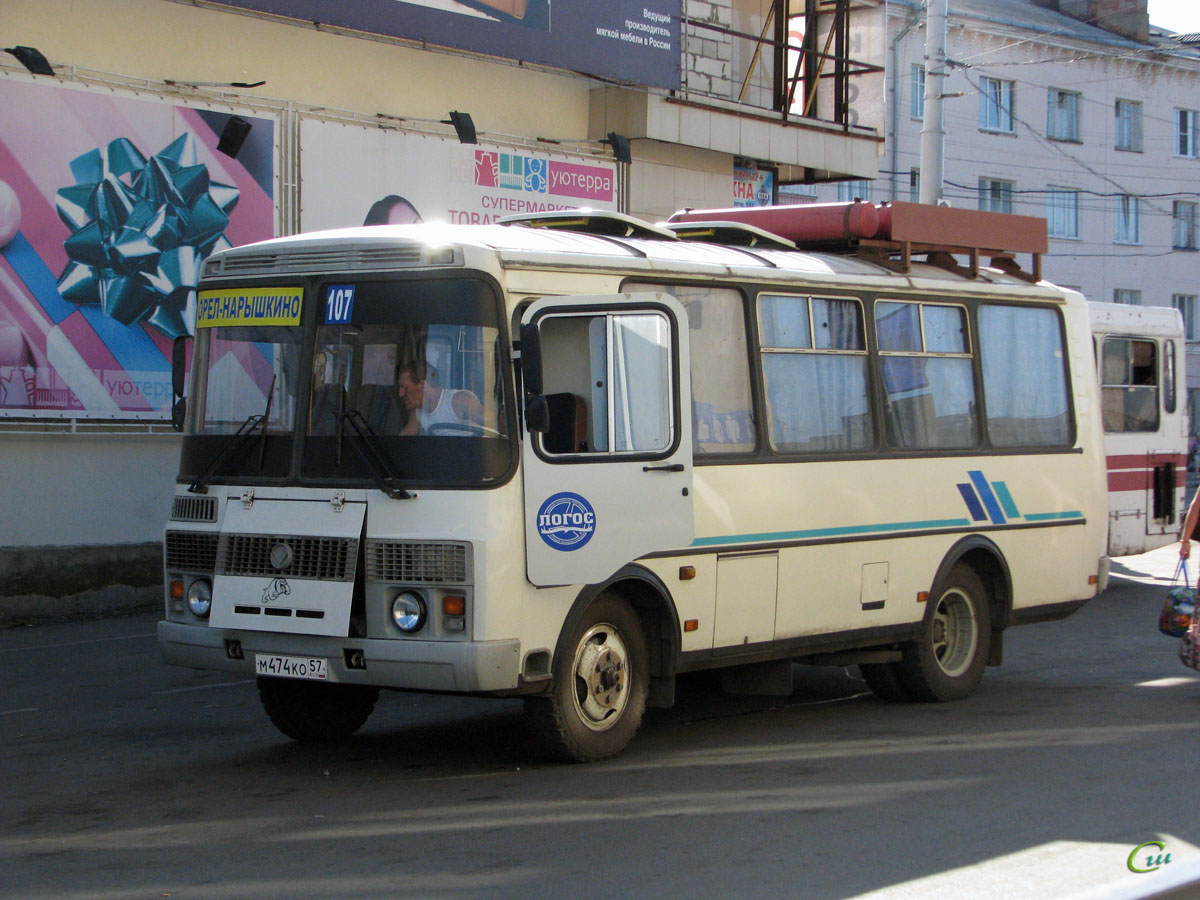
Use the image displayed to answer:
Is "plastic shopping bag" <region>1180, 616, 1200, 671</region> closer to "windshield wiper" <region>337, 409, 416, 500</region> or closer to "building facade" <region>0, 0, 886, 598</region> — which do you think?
"windshield wiper" <region>337, 409, 416, 500</region>

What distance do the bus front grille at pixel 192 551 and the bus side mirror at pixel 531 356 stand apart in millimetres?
1772

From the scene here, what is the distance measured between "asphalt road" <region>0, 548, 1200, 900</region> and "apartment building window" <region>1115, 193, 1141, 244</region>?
40315 mm

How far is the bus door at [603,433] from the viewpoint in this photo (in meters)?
7.50

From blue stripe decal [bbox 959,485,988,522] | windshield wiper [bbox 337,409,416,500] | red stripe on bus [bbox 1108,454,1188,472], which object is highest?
windshield wiper [bbox 337,409,416,500]

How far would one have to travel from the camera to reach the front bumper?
712 cm

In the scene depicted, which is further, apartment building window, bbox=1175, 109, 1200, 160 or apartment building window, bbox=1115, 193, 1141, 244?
apartment building window, bbox=1175, 109, 1200, 160

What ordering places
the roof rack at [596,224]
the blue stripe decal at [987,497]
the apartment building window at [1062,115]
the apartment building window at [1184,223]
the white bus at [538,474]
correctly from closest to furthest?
1. the white bus at [538,474]
2. the roof rack at [596,224]
3. the blue stripe decal at [987,497]
4. the apartment building window at [1062,115]
5. the apartment building window at [1184,223]

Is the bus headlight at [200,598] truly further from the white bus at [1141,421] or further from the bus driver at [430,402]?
the white bus at [1141,421]

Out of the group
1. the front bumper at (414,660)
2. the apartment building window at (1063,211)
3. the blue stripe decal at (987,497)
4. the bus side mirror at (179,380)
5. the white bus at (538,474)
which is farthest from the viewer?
the apartment building window at (1063,211)

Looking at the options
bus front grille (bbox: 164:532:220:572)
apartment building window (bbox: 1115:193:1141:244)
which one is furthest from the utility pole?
apartment building window (bbox: 1115:193:1141:244)

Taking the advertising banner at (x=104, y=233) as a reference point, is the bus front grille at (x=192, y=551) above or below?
below

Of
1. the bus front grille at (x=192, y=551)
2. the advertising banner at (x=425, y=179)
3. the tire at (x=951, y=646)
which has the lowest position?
the tire at (x=951, y=646)

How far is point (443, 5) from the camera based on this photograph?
1714 cm
